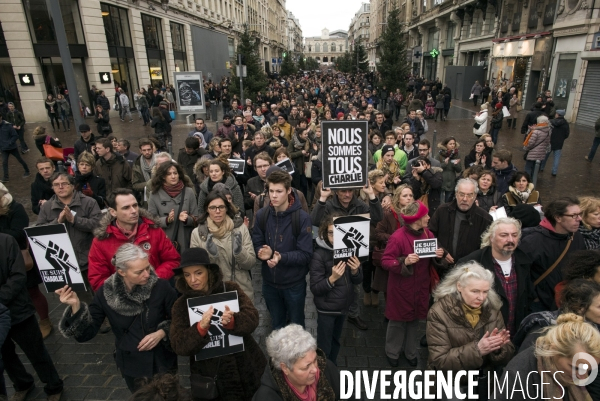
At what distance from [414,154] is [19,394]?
7159mm

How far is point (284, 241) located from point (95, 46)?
2398cm

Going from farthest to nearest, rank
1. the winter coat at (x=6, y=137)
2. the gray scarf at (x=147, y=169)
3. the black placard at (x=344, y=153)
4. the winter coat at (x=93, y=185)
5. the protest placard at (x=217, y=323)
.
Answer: the winter coat at (x=6, y=137) < the gray scarf at (x=147, y=169) < the winter coat at (x=93, y=185) < the black placard at (x=344, y=153) < the protest placard at (x=217, y=323)

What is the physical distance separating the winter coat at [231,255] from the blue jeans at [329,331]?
32.4 inches

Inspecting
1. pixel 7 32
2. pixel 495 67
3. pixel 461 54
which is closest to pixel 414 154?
pixel 7 32

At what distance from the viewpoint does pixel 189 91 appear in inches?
608

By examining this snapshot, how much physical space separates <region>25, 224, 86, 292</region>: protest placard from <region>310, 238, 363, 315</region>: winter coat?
7.03 feet

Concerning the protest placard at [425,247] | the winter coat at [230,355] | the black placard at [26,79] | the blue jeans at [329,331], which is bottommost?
the blue jeans at [329,331]

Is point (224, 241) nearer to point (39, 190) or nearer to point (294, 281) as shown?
point (294, 281)

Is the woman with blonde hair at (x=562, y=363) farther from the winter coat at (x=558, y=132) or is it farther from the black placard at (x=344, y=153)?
the winter coat at (x=558, y=132)

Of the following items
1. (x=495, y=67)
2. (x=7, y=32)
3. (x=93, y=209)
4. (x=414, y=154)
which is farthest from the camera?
(x=495, y=67)

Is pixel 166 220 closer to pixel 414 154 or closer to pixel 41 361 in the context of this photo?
pixel 41 361

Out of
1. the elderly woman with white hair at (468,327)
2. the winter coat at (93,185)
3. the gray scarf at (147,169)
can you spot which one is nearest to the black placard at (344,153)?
the elderly woman with white hair at (468,327)

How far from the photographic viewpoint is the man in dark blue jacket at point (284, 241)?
3.75m

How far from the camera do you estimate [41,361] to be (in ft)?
11.8
